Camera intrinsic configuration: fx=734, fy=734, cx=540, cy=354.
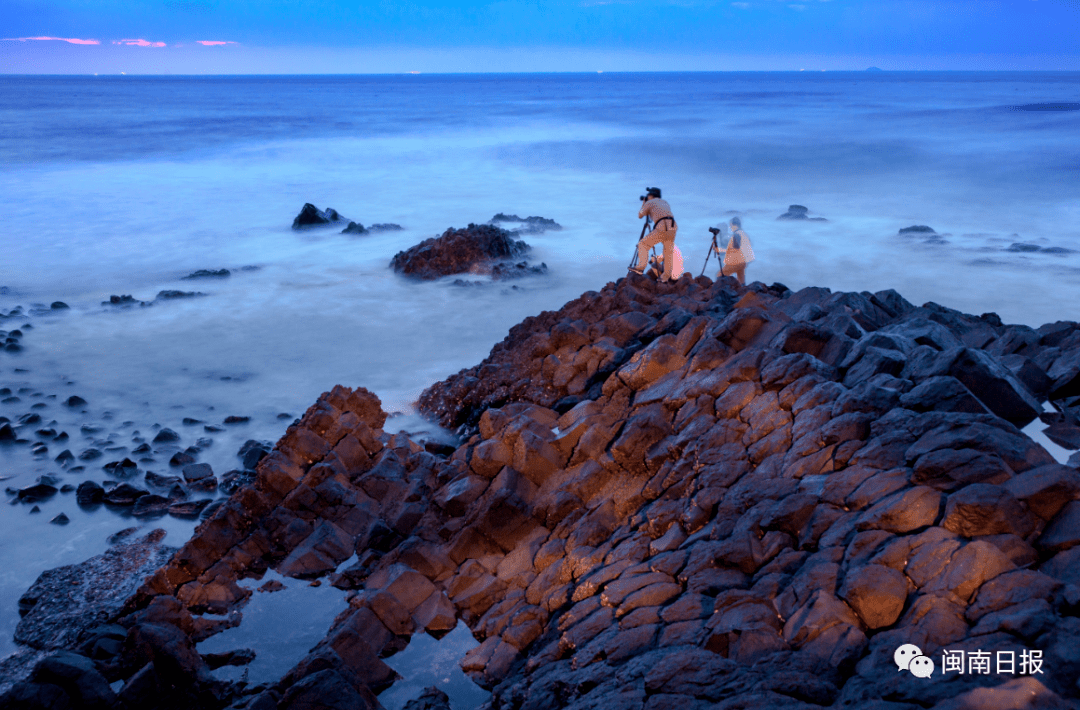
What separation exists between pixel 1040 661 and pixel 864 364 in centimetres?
319

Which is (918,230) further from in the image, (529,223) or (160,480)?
(160,480)

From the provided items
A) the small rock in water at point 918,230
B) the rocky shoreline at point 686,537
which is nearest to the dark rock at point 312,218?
the rocky shoreline at point 686,537

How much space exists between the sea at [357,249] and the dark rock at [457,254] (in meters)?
0.52

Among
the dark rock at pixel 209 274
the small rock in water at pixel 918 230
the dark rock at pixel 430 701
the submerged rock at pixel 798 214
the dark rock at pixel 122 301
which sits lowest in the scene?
the dark rock at pixel 430 701

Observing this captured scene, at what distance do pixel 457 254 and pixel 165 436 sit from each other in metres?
9.49

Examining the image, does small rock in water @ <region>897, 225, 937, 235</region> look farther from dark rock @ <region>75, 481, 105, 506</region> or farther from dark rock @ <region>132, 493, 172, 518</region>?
dark rock @ <region>75, 481, 105, 506</region>

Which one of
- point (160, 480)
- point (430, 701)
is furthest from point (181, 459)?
point (430, 701)

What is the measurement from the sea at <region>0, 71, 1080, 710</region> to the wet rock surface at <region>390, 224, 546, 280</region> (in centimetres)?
50

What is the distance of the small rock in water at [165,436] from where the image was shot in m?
9.41

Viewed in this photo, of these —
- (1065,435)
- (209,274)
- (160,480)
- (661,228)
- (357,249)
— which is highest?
(661,228)

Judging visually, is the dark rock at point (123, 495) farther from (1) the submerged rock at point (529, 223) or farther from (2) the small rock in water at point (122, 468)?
(1) the submerged rock at point (529, 223)

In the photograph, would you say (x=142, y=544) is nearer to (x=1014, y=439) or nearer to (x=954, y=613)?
(x=954, y=613)

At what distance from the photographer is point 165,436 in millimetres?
9430

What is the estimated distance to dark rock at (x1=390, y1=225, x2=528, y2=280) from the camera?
17.6m
